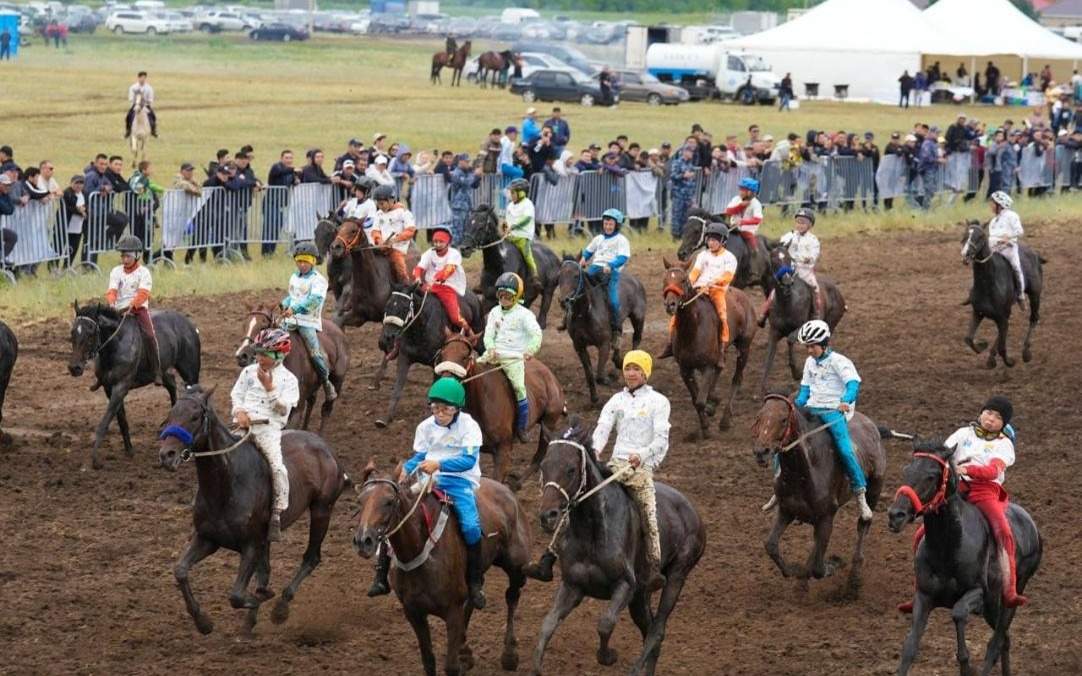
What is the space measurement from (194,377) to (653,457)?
29.2ft

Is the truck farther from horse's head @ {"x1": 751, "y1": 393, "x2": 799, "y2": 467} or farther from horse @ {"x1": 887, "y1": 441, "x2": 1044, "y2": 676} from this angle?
horse @ {"x1": 887, "y1": 441, "x2": 1044, "y2": 676}

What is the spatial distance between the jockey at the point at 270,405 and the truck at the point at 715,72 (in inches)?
2210

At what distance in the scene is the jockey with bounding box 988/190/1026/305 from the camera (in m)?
23.7

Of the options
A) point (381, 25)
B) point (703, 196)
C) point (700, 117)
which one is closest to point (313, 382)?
point (703, 196)

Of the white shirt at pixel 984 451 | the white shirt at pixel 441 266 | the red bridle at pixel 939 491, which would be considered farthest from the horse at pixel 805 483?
the white shirt at pixel 441 266

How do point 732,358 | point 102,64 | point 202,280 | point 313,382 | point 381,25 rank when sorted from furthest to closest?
point 381,25 → point 102,64 → point 202,280 → point 732,358 → point 313,382

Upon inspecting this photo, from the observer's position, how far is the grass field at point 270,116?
124ft

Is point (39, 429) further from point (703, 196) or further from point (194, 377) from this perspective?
point (703, 196)

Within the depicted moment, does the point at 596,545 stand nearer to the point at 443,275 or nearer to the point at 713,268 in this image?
the point at 443,275

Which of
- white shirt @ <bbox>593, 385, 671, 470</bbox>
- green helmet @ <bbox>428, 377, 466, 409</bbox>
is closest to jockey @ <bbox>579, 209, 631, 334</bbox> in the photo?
white shirt @ <bbox>593, 385, 671, 470</bbox>

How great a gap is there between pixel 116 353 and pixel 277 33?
7692 cm

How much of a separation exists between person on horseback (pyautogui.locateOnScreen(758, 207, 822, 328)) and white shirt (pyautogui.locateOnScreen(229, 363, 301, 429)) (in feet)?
32.3

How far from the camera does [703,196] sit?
36.0 m

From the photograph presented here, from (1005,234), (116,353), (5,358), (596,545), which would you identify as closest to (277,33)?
(1005,234)
